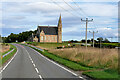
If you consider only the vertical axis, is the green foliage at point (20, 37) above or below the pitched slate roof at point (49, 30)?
below

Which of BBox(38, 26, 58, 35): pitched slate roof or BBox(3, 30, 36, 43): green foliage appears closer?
BBox(38, 26, 58, 35): pitched slate roof

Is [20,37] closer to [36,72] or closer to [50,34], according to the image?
[50,34]

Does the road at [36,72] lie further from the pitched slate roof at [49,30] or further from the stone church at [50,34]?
the pitched slate roof at [49,30]

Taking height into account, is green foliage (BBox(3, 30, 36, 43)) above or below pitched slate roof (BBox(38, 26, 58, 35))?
below

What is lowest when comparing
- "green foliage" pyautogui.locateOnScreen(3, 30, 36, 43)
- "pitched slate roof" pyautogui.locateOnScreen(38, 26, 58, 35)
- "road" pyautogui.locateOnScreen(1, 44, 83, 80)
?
"road" pyautogui.locateOnScreen(1, 44, 83, 80)

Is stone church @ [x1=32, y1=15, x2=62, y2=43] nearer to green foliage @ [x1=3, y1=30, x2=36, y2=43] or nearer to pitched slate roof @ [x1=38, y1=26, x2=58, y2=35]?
pitched slate roof @ [x1=38, y1=26, x2=58, y2=35]

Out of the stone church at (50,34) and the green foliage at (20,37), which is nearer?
the stone church at (50,34)

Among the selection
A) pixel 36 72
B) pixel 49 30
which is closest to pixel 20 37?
pixel 49 30

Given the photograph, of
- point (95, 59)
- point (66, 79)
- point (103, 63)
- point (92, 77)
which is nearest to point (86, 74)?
point (92, 77)

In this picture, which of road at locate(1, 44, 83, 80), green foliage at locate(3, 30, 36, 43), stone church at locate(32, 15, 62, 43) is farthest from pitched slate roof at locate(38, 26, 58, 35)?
road at locate(1, 44, 83, 80)

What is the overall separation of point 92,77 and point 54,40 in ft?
400

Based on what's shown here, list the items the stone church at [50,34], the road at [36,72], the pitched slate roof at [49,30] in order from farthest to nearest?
the pitched slate roof at [49,30], the stone church at [50,34], the road at [36,72]

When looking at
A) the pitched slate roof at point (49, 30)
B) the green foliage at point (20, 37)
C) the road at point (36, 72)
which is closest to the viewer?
the road at point (36, 72)

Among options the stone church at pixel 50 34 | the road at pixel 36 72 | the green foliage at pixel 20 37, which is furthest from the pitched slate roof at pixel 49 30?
the road at pixel 36 72
